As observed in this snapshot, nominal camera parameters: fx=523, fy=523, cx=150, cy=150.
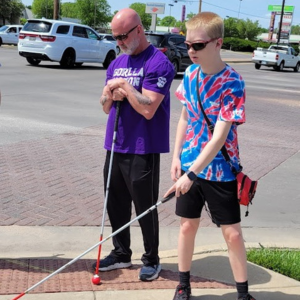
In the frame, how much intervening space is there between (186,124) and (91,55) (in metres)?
20.7

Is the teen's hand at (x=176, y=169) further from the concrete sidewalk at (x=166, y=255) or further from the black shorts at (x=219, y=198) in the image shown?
the concrete sidewalk at (x=166, y=255)

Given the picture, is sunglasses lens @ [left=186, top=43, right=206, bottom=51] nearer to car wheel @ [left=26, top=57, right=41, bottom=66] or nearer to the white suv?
the white suv

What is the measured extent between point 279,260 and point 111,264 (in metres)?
1.38

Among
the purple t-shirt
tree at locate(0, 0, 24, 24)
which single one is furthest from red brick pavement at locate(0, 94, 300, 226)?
tree at locate(0, 0, 24, 24)

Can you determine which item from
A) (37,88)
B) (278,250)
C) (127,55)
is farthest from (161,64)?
(37,88)

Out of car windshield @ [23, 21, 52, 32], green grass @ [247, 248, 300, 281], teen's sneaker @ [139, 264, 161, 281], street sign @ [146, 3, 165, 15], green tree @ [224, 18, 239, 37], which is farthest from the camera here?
green tree @ [224, 18, 239, 37]

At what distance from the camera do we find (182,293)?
136 inches

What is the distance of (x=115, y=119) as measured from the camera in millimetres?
3666

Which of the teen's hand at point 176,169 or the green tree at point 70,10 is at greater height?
the green tree at point 70,10

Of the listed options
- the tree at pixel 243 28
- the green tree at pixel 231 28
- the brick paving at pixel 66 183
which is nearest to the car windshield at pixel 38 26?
the brick paving at pixel 66 183

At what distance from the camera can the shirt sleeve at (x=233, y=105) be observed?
3070 millimetres

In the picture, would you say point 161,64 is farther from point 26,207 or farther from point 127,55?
point 26,207

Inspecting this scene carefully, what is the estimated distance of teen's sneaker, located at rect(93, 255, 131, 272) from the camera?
12.8 feet

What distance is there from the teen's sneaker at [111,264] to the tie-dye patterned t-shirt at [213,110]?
1.06 metres
